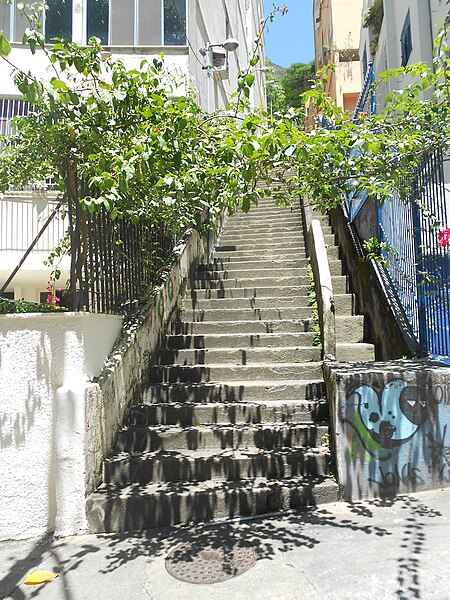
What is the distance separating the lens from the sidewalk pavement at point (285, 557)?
11.1 feet

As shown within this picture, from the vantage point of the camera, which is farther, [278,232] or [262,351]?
[278,232]

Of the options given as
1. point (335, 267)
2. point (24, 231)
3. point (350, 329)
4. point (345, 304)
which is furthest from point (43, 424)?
point (24, 231)

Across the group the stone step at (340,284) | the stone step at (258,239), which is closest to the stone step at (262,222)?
the stone step at (258,239)

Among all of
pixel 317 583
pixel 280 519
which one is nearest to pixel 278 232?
pixel 280 519

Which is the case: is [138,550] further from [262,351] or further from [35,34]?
[35,34]

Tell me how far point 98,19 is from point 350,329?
9994 mm

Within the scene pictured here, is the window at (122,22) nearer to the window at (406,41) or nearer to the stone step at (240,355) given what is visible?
the window at (406,41)

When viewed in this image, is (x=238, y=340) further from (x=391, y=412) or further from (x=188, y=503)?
(x=188, y=503)

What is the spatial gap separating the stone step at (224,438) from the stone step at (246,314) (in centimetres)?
228

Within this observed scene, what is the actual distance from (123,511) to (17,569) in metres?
0.91

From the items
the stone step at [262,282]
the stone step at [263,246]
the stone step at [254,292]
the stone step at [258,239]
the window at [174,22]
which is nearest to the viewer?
the stone step at [254,292]

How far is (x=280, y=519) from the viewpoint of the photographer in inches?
175

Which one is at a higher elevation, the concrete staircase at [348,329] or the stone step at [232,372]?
the concrete staircase at [348,329]

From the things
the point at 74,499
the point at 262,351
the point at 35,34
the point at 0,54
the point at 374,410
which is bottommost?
the point at 74,499
